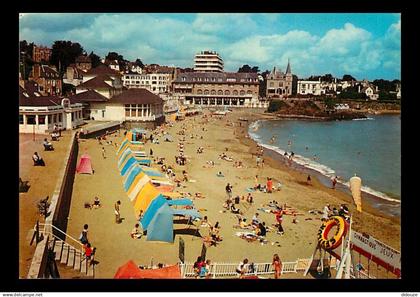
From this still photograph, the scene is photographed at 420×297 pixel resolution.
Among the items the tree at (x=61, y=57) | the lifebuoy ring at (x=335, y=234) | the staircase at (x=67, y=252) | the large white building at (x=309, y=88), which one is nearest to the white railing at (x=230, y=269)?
the lifebuoy ring at (x=335, y=234)

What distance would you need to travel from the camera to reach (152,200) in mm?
9461

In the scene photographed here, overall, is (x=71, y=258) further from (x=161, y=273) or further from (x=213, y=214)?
(x=213, y=214)

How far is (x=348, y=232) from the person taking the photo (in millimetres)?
7070

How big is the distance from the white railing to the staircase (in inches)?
60.6

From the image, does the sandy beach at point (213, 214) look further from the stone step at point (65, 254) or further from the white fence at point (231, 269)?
the stone step at point (65, 254)

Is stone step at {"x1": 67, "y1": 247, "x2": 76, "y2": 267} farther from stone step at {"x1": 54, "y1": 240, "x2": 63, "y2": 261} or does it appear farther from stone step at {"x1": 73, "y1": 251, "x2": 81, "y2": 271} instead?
stone step at {"x1": 54, "y1": 240, "x2": 63, "y2": 261}

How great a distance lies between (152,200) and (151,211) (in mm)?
506

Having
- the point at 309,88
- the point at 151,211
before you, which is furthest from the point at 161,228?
the point at 309,88

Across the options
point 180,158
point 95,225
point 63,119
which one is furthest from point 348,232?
point 63,119

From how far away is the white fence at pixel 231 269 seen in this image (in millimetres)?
7336

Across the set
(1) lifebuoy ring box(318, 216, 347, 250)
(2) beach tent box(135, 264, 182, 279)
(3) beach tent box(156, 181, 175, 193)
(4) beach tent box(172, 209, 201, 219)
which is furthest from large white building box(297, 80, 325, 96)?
(2) beach tent box(135, 264, 182, 279)

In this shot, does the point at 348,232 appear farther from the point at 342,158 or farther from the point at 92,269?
the point at 342,158

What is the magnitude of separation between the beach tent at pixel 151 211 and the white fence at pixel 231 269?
168 cm

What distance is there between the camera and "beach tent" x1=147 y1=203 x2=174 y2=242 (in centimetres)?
870
